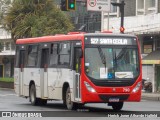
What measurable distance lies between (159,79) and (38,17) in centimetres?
1114

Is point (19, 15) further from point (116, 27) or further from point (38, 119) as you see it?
point (38, 119)

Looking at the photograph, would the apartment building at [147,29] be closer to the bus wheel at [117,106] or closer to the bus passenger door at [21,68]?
the bus passenger door at [21,68]

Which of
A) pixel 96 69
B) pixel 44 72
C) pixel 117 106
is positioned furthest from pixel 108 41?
pixel 44 72

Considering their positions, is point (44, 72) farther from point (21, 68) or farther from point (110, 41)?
point (110, 41)

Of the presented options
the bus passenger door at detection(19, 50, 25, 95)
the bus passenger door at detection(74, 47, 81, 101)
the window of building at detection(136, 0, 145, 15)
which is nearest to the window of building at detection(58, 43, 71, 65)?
the bus passenger door at detection(74, 47, 81, 101)

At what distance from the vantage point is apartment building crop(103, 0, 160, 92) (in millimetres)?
44156

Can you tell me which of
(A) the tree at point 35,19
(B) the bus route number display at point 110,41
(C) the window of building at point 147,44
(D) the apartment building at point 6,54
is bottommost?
(D) the apartment building at point 6,54

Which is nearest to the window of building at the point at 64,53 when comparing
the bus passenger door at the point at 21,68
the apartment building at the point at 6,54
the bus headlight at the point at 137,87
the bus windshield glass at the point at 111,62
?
the bus windshield glass at the point at 111,62

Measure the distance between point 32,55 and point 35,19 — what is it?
2148 centimetres

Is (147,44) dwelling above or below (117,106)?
above

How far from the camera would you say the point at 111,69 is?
21.8 meters

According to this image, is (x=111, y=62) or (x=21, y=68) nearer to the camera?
(x=111, y=62)

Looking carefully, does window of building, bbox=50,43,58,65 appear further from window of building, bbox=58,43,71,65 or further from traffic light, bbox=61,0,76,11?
traffic light, bbox=61,0,76,11

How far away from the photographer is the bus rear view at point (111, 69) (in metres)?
21.5
